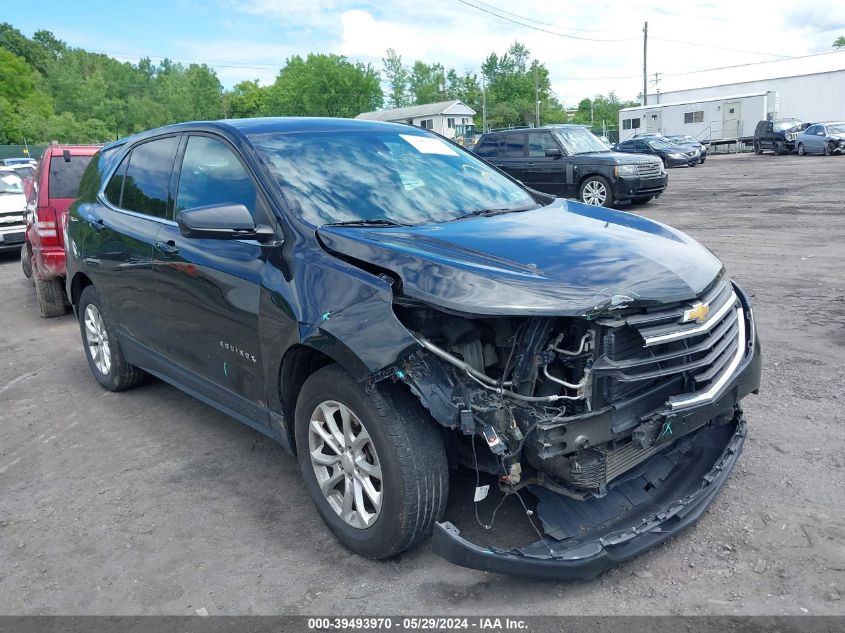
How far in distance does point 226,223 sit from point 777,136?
33804 millimetres

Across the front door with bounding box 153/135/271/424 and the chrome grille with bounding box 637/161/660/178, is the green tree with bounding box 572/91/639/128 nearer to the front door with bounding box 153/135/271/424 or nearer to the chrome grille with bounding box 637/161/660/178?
the chrome grille with bounding box 637/161/660/178

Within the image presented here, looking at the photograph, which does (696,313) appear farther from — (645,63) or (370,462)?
(645,63)

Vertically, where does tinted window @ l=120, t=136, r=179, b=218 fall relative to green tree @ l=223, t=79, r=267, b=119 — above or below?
below

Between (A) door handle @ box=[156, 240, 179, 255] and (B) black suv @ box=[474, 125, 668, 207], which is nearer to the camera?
(A) door handle @ box=[156, 240, 179, 255]

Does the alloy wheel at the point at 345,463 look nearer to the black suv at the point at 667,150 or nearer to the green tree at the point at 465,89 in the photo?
the black suv at the point at 667,150

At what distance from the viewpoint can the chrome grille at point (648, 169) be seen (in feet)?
48.9

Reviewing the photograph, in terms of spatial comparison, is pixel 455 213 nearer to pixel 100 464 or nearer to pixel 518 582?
pixel 518 582

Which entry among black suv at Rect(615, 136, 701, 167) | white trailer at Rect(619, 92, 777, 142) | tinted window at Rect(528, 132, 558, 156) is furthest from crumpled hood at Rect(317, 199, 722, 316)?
white trailer at Rect(619, 92, 777, 142)

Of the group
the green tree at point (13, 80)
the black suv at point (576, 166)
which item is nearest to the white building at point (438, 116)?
the green tree at point (13, 80)

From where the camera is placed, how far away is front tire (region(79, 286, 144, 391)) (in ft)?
17.0

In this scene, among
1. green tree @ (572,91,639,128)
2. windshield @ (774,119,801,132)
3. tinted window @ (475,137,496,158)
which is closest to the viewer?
tinted window @ (475,137,496,158)

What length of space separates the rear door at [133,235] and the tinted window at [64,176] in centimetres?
354

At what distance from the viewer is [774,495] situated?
341 centimetres

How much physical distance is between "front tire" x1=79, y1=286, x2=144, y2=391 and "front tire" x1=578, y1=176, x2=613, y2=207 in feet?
37.1
